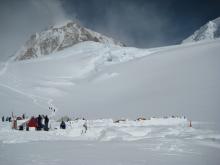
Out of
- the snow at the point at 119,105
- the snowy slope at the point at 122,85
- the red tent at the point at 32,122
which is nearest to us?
the snow at the point at 119,105

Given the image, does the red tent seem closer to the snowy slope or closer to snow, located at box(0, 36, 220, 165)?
snow, located at box(0, 36, 220, 165)

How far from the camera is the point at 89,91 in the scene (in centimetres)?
6206

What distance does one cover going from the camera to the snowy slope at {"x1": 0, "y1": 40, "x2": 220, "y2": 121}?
143 feet

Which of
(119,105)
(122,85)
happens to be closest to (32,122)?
(119,105)

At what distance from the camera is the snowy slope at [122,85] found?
43625mm

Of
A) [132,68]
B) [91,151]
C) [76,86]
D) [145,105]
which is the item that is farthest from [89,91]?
[91,151]

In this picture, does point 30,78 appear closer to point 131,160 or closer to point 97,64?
point 97,64

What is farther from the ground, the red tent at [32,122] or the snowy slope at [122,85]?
the snowy slope at [122,85]

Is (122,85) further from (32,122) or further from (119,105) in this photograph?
(32,122)

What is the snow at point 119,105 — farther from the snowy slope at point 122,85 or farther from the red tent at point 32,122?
the red tent at point 32,122

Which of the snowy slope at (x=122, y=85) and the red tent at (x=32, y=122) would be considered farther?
the snowy slope at (x=122, y=85)

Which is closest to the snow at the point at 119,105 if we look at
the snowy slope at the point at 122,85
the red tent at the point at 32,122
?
the snowy slope at the point at 122,85

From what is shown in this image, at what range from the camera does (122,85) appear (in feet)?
203

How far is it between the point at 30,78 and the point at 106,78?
15.2 meters
